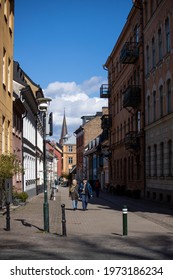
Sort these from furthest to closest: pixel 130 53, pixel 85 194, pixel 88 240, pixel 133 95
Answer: pixel 130 53, pixel 133 95, pixel 85 194, pixel 88 240

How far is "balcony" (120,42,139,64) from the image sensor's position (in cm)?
4269

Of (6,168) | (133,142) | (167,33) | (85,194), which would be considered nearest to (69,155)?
(133,142)

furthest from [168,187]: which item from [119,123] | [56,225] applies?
[119,123]

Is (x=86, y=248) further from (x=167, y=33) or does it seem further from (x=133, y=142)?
(x=133, y=142)

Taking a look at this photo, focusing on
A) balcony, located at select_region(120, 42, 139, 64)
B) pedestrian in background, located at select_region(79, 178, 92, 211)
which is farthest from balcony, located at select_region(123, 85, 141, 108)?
pedestrian in background, located at select_region(79, 178, 92, 211)

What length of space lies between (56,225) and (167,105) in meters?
16.4

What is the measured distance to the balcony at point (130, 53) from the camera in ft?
140

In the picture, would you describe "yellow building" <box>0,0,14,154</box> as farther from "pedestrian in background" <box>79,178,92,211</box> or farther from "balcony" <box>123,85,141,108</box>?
"balcony" <box>123,85,141,108</box>

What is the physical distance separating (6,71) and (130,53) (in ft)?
57.9

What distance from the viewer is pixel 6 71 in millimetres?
27297

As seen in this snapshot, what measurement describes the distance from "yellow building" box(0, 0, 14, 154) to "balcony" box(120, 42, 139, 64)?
14.9m

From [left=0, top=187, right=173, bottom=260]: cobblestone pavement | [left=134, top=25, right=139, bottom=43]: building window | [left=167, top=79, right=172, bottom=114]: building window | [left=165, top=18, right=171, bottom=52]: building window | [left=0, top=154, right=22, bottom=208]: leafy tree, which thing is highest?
[left=134, top=25, right=139, bottom=43]: building window

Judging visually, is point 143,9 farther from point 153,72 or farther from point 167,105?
point 167,105
